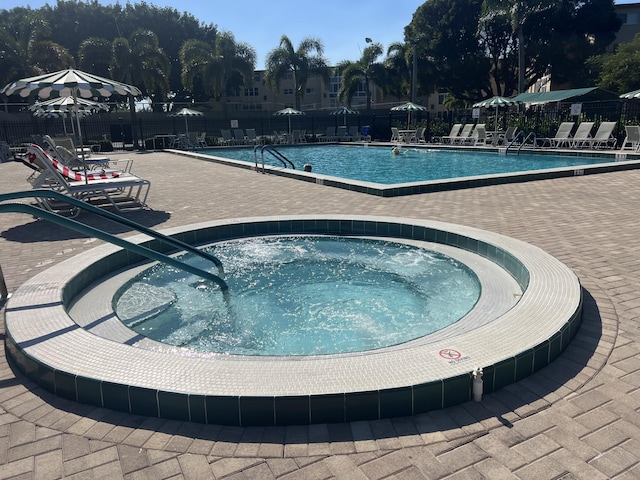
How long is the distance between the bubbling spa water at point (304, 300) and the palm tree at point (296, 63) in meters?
36.0

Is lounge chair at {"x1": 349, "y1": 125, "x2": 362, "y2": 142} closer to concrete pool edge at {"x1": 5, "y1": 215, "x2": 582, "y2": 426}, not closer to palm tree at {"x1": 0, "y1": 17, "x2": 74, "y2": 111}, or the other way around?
palm tree at {"x1": 0, "y1": 17, "x2": 74, "y2": 111}

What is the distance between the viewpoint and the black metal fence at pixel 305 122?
22.7 m

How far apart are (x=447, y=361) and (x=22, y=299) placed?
11.5 feet

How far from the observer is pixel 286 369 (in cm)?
272

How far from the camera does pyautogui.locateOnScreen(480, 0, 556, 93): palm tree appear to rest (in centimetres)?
3144

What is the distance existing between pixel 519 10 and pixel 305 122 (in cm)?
1802

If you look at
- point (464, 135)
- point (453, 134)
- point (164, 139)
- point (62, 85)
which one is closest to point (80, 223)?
point (62, 85)

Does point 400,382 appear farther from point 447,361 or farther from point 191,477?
point 191,477

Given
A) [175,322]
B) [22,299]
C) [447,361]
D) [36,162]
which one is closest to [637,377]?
[447,361]

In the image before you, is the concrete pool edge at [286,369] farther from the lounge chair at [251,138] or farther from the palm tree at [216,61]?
the palm tree at [216,61]

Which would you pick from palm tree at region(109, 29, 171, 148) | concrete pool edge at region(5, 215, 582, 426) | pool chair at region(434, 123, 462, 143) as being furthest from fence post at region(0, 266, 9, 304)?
palm tree at region(109, 29, 171, 148)

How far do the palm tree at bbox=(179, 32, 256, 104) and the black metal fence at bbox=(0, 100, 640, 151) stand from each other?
3.04 metres

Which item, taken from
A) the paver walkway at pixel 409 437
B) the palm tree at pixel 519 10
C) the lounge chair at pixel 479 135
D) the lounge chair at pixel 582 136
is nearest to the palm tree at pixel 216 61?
the palm tree at pixel 519 10

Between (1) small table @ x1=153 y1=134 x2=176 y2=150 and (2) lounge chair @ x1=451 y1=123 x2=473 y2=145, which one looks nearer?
(2) lounge chair @ x1=451 y1=123 x2=473 y2=145
